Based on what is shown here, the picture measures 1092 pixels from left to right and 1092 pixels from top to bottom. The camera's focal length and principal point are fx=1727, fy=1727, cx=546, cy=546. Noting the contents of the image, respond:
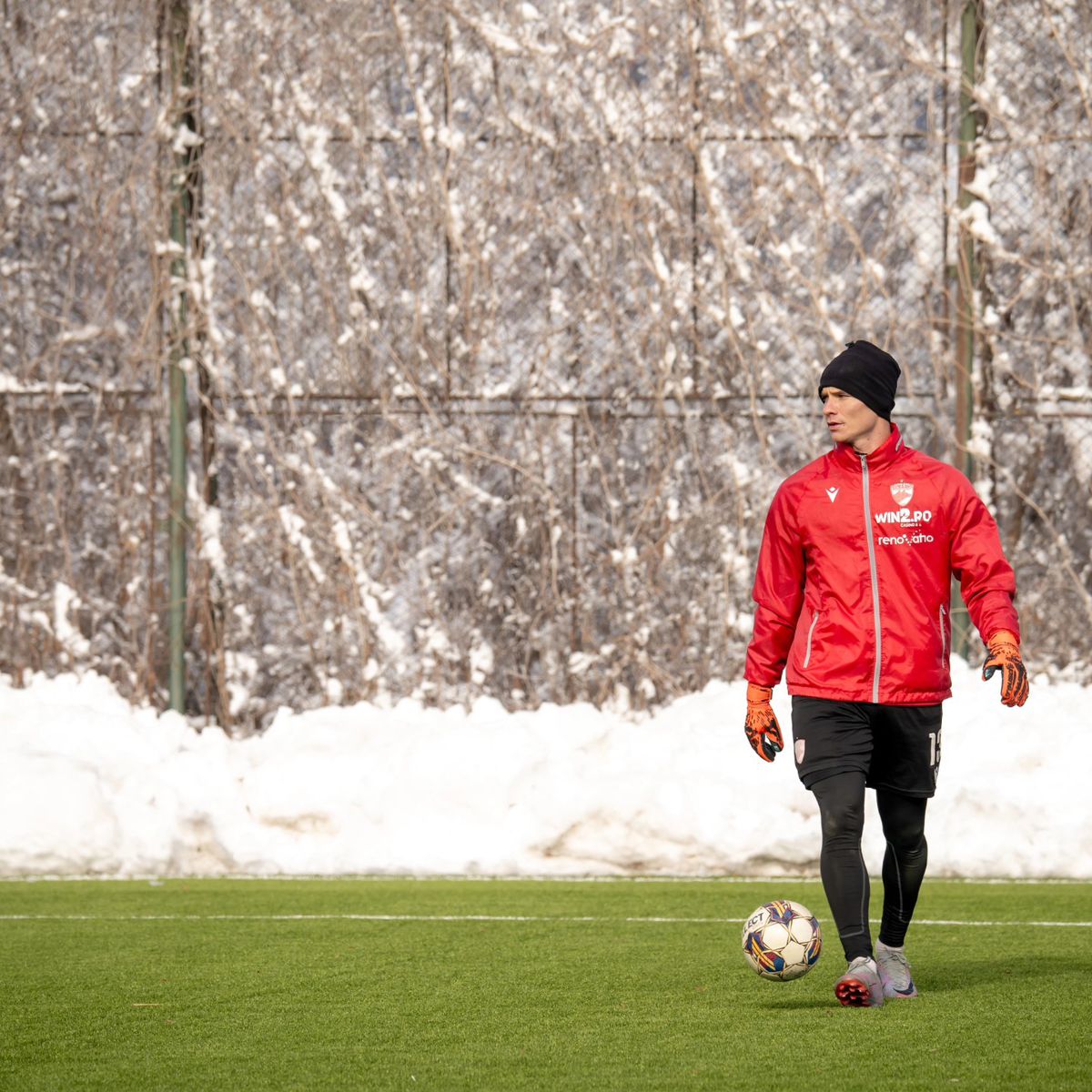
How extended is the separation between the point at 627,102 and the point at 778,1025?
7.12 metres

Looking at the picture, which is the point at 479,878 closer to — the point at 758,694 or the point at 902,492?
the point at 758,694

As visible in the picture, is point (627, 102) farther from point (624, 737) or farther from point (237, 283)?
point (624, 737)

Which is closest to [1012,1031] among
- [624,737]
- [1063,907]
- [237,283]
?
[1063,907]

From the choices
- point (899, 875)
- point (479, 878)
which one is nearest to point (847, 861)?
point (899, 875)

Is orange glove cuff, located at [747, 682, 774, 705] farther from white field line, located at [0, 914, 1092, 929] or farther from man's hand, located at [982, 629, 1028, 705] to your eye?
white field line, located at [0, 914, 1092, 929]

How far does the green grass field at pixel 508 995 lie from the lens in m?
3.65

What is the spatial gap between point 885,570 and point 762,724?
525 millimetres

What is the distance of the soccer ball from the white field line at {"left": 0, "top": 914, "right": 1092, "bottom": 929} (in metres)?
1.52

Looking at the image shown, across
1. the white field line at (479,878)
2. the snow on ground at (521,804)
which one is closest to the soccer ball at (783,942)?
the white field line at (479,878)

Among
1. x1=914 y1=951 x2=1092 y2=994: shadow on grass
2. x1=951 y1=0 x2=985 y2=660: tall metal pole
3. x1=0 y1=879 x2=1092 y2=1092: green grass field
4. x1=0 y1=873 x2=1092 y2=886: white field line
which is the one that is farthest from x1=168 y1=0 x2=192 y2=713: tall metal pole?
x1=914 y1=951 x2=1092 y2=994: shadow on grass

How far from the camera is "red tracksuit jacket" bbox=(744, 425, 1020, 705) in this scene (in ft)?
14.3

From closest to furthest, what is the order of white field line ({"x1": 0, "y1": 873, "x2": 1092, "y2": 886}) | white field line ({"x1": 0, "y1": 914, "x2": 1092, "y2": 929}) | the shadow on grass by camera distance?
the shadow on grass
white field line ({"x1": 0, "y1": 914, "x2": 1092, "y2": 929})
white field line ({"x1": 0, "y1": 873, "x2": 1092, "y2": 886})

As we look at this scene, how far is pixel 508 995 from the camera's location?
15.2 ft

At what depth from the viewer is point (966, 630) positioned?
9805 millimetres
